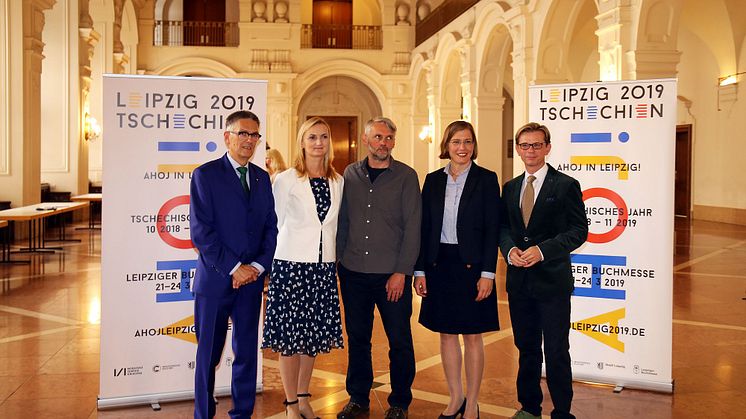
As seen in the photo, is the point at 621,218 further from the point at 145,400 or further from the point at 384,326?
the point at 145,400

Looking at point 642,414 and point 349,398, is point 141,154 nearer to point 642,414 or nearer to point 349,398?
point 349,398

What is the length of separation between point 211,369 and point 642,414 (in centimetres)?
260

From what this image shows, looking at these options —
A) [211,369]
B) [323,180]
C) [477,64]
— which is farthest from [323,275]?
[477,64]

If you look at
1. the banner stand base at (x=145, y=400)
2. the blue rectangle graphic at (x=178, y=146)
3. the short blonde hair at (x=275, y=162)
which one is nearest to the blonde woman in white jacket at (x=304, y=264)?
the blue rectangle graphic at (x=178, y=146)

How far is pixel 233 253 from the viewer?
3570 mm

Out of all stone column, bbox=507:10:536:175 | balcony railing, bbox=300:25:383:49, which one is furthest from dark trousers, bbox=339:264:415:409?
balcony railing, bbox=300:25:383:49

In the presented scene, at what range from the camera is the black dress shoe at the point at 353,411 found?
4086mm

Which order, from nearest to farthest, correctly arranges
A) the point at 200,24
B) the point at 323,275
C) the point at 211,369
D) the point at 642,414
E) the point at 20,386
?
the point at 211,369, the point at 323,275, the point at 642,414, the point at 20,386, the point at 200,24

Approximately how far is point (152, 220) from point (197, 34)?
72.3 ft

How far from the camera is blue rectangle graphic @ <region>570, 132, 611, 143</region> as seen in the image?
4.77 m

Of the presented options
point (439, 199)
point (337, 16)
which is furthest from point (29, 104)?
point (337, 16)

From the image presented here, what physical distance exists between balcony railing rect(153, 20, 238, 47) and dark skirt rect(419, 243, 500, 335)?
65.9ft

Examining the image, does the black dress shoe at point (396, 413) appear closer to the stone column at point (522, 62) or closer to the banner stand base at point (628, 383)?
the banner stand base at point (628, 383)

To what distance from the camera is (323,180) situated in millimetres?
3994
